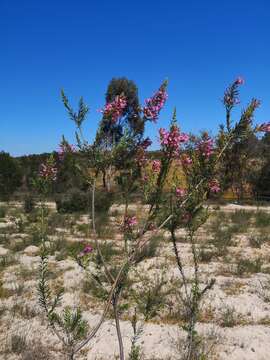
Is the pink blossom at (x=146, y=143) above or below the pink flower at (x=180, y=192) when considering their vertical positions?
above

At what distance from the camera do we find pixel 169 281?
284 inches

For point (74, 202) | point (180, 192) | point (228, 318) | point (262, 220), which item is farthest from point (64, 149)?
point (74, 202)

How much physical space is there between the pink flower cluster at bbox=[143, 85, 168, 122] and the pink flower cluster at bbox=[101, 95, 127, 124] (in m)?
0.15

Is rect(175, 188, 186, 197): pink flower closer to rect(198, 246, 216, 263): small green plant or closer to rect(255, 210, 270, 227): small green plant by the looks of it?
rect(198, 246, 216, 263): small green plant

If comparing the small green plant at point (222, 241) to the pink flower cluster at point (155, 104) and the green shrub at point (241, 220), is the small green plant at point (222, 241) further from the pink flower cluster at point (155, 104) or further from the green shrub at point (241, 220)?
the pink flower cluster at point (155, 104)

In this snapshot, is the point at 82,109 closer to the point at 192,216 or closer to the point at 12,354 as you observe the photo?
the point at 192,216

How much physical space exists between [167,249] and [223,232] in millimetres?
2871

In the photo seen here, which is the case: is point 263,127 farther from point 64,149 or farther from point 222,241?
point 222,241

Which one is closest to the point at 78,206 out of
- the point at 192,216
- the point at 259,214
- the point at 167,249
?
the point at 259,214

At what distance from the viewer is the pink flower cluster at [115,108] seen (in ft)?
8.46

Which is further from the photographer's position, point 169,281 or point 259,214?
point 259,214

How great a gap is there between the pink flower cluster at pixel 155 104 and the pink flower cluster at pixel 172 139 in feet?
0.39

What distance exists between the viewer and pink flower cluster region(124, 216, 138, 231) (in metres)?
3.10

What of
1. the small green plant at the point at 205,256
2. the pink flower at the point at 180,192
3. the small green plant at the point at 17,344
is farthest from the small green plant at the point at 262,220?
the pink flower at the point at 180,192
